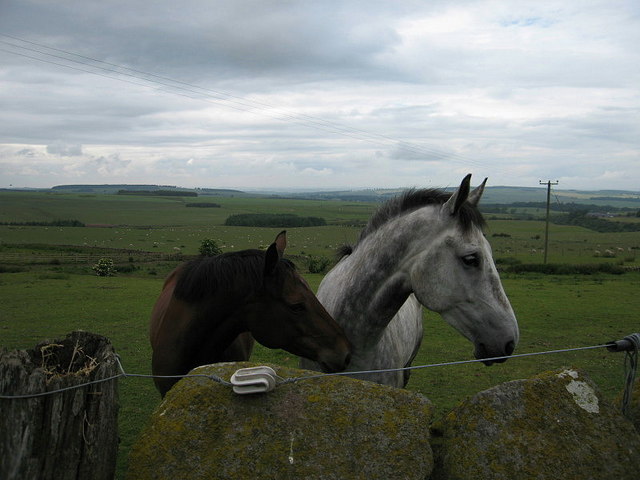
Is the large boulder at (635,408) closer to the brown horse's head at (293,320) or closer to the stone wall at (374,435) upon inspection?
the stone wall at (374,435)

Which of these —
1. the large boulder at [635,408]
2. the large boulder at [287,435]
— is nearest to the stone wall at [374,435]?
the large boulder at [287,435]

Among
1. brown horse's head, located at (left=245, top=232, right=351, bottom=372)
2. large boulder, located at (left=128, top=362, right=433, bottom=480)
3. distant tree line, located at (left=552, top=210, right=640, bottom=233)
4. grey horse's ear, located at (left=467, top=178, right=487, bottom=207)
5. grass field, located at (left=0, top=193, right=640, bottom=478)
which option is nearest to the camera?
large boulder, located at (left=128, top=362, right=433, bottom=480)

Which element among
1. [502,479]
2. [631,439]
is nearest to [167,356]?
[502,479]

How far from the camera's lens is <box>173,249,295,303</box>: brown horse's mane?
403 centimetres

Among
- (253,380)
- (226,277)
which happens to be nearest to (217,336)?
(226,277)

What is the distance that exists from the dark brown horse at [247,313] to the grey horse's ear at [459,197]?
1292mm

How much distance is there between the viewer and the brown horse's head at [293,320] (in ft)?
13.0

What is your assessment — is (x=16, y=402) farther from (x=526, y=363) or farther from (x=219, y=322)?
(x=526, y=363)

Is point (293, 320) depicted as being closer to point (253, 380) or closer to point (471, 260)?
point (253, 380)

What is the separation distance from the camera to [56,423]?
2406mm

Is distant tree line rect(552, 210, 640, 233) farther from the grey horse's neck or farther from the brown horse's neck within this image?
the brown horse's neck

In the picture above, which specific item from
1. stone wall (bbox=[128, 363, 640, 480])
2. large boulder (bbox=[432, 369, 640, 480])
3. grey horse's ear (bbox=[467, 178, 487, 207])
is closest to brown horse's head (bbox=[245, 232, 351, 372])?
stone wall (bbox=[128, 363, 640, 480])

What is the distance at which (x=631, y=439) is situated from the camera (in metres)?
2.77

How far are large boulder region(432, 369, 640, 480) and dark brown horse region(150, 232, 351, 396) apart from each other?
52.4 inches
